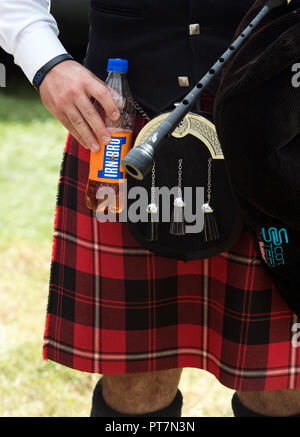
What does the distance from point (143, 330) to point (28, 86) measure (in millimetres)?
5854

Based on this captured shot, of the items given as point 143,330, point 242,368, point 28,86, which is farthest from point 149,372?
point 28,86

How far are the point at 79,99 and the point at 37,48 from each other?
0.14 m

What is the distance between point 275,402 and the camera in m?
1.45

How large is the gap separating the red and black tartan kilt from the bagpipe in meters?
0.06

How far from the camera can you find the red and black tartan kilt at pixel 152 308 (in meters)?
1.35

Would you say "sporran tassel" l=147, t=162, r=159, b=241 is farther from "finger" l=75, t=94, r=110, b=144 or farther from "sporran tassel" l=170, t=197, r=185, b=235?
"finger" l=75, t=94, r=110, b=144

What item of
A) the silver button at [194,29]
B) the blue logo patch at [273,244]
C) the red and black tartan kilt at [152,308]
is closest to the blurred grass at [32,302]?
the red and black tartan kilt at [152,308]

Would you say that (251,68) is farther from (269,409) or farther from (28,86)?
(28,86)

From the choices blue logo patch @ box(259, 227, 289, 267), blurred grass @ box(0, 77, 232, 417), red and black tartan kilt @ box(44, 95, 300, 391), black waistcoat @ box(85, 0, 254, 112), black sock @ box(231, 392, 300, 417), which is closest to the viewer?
blue logo patch @ box(259, 227, 289, 267)

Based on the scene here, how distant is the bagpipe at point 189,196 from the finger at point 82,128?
82 mm

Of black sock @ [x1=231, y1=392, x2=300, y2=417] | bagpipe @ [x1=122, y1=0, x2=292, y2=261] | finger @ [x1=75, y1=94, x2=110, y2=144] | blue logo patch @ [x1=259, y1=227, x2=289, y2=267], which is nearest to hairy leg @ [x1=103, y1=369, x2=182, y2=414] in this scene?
black sock @ [x1=231, y1=392, x2=300, y2=417]

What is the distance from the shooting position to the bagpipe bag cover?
100 centimetres

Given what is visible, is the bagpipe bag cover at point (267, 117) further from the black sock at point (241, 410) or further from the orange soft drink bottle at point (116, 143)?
the black sock at point (241, 410)

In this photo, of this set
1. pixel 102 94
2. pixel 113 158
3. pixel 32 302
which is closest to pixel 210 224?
pixel 113 158
